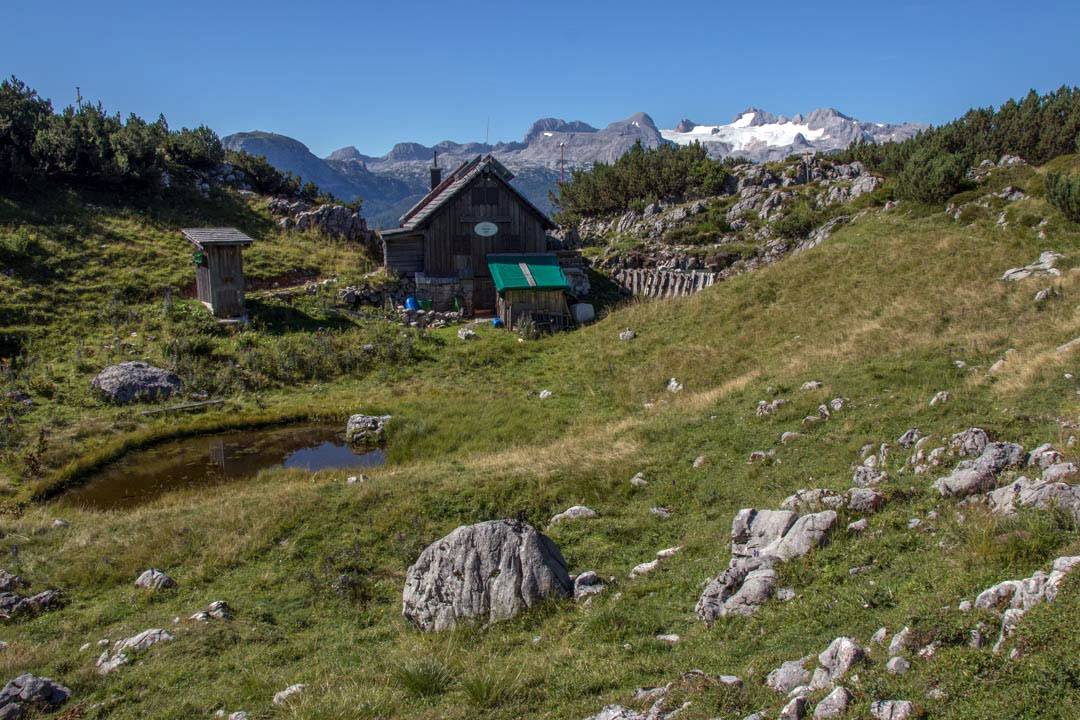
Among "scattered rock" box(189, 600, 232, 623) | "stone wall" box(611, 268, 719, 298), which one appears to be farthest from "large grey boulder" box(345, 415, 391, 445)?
"stone wall" box(611, 268, 719, 298)

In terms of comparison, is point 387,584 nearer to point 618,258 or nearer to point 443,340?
point 443,340

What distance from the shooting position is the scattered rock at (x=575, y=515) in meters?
14.2

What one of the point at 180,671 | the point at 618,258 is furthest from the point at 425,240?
the point at 180,671

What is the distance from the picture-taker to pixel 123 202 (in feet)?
139

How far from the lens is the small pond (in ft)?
61.4

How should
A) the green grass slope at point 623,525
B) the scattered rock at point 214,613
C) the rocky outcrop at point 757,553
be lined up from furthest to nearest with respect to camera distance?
the scattered rock at point 214,613 → the rocky outcrop at point 757,553 → the green grass slope at point 623,525

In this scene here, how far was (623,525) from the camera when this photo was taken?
13539 mm

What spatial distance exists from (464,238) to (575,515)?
26.9 metres

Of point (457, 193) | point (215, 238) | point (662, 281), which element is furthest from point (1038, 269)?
point (215, 238)

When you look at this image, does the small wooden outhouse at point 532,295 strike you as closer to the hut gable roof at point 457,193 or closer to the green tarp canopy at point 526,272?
the green tarp canopy at point 526,272

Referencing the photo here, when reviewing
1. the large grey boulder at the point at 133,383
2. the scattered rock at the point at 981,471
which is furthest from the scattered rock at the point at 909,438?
the large grey boulder at the point at 133,383

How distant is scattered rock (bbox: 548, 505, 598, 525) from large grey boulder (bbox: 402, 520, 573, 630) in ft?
9.65

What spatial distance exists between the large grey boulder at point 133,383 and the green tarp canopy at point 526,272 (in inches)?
600

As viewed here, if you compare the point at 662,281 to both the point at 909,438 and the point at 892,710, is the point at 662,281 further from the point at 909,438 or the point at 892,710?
the point at 892,710
